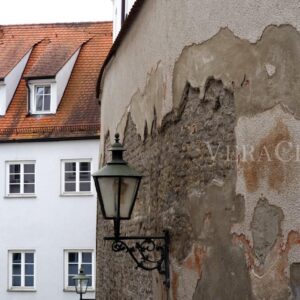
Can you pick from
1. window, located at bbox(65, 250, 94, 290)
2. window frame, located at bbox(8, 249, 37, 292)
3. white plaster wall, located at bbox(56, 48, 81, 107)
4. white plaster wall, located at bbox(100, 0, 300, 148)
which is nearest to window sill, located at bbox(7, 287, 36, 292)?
window frame, located at bbox(8, 249, 37, 292)

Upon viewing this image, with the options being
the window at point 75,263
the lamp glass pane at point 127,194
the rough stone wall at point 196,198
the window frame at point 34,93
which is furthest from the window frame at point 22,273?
the lamp glass pane at point 127,194

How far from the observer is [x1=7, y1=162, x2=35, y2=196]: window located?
2373 centimetres

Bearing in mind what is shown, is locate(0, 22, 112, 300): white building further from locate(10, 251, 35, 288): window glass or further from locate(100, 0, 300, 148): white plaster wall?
locate(100, 0, 300, 148): white plaster wall

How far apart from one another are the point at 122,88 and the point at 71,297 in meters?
12.5

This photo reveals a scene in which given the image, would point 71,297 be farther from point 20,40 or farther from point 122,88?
point 122,88

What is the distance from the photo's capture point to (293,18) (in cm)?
520

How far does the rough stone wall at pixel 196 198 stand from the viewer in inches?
243

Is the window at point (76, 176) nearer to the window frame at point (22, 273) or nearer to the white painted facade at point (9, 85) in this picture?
the window frame at point (22, 273)

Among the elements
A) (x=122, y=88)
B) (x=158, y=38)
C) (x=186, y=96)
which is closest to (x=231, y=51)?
(x=186, y=96)

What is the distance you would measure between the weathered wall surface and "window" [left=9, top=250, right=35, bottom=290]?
14.4 meters

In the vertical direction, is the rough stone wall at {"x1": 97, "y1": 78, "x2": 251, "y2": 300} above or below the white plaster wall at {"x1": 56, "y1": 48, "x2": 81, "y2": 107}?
below

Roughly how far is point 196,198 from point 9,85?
1838cm

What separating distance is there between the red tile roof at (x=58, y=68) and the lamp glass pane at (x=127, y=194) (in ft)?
51.2

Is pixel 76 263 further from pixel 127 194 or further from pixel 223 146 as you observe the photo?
pixel 223 146
